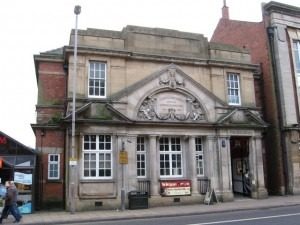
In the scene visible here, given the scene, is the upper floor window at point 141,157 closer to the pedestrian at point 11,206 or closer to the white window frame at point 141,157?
the white window frame at point 141,157

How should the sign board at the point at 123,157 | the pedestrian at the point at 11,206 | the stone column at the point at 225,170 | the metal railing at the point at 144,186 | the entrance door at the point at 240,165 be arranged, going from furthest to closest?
the entrance door at the point at 240,165, the stone column at the point at 225,170, the metal railing at the point at 144,186, the sign board at the point at 123,157, the pedestrian at the point at 11,206

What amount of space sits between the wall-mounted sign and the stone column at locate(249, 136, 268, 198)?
4.53 m

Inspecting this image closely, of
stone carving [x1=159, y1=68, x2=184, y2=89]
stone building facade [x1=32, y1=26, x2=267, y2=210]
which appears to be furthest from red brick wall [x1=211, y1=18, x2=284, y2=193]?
stone carving [x1=159, y1=68, x2=184, y2=89]

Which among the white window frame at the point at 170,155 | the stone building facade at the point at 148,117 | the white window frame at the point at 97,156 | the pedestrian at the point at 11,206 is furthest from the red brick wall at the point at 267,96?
the pedestrian at the point at 11,206

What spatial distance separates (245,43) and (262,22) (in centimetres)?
250

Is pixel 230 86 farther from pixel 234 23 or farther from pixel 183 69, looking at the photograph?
pixel 234 23

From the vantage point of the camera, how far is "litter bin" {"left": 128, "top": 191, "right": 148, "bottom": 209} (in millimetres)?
19375

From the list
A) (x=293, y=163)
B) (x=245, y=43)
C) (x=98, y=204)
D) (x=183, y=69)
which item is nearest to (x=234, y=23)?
(x=245, y=43)

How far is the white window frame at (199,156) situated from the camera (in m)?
22.3

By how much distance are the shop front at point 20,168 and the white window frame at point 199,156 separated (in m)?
9.27

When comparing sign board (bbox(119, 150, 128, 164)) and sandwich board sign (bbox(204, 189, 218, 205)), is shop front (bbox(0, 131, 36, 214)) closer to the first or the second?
sign board (bbox(119, 150, 128, 164))

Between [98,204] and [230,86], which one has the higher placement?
[230,86]

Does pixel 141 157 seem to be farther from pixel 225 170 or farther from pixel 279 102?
pixel 279 102

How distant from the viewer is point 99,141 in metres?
20.2
